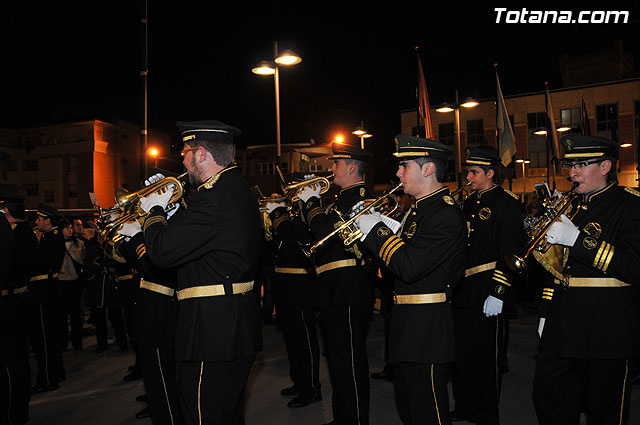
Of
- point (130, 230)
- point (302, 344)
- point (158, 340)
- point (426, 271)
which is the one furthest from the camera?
point (302, 344)

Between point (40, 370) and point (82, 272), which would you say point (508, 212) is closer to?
point (40, 370)

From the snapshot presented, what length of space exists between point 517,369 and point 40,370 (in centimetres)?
633

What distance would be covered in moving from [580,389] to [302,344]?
3135mm

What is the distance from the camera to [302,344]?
6.37m

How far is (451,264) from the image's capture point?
3783mm

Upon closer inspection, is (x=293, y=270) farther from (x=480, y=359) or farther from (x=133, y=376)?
(x=133, y=376)

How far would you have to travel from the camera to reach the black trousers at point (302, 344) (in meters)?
6.29

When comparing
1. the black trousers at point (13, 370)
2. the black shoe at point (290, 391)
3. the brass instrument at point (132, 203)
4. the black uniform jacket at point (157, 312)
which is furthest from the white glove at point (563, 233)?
the black trousers at point (13, 370)

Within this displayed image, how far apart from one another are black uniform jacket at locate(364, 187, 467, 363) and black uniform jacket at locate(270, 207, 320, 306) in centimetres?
259

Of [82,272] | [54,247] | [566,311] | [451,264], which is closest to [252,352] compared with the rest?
[451,264]

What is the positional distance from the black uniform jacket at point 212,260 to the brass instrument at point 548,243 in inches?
78.7

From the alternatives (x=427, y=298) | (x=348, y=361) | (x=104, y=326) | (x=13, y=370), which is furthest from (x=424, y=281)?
(x=104, y=326)

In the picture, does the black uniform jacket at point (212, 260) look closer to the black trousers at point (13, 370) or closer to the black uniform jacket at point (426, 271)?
the black uniform jacket at point (426, 271)

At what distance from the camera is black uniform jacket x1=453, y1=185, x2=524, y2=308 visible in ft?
17.4
